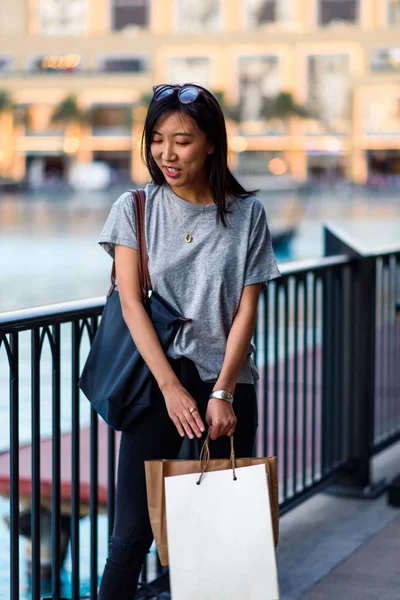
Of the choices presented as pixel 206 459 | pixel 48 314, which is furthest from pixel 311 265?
pixel 206 459

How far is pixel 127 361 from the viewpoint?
2.44m

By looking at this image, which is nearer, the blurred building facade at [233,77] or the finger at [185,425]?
the finger at [185,425]

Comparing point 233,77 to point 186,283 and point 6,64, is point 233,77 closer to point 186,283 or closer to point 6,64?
point 6,64

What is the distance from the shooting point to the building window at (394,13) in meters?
103

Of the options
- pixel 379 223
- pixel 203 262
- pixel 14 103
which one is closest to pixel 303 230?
pixel 379 223

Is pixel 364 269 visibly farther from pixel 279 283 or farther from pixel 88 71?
pixel 88 71

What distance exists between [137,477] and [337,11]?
10722 cm

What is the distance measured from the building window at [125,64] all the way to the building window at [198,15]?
624cm

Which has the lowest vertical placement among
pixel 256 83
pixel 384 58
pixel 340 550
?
pixel 340 550

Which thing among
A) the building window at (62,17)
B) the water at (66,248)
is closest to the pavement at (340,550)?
the water at (66,248)

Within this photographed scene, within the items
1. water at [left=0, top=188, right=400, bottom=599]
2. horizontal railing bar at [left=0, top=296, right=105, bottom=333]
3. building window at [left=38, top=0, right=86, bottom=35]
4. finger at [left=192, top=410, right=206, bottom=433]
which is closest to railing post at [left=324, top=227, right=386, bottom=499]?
water at [left=0, top=188, right=400, bottom=599]

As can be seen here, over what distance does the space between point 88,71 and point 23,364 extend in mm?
103711

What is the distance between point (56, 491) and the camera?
2.94 m

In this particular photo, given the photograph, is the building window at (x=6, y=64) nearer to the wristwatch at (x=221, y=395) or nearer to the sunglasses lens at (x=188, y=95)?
the sunglasses lens at (x=188, y=95)
